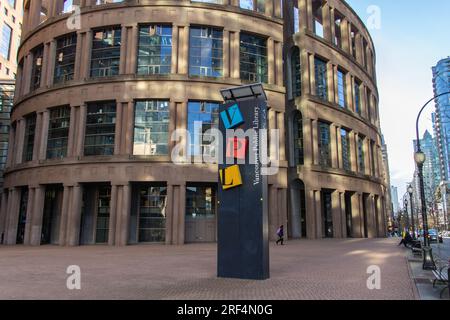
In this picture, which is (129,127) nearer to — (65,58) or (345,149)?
(65,58)

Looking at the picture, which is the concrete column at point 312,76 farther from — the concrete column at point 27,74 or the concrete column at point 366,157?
the concrete column at point 27,74

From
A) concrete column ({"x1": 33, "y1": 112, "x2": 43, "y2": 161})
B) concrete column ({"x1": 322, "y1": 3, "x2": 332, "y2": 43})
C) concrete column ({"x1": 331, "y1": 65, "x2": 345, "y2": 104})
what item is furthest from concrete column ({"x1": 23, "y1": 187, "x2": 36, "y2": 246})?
concrete column ({"x1": 322, "y1": 3, "x2": 332, "y2": 43})

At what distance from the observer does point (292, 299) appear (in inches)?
350

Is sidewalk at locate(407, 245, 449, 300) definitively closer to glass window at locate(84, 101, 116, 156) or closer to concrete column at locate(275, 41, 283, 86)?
concrete column at locate(275, 41, 283, 86)

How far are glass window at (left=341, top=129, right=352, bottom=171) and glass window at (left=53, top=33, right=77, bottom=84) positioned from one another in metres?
30.9

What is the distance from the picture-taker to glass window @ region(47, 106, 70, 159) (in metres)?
33.7

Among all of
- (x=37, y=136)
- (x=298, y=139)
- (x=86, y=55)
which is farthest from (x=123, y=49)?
(x=298, y=139)

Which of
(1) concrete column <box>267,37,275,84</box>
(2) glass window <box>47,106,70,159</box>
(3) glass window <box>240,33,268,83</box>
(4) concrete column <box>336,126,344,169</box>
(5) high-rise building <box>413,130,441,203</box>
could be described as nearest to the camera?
(2) glass window <box>47,106,70,159</box>

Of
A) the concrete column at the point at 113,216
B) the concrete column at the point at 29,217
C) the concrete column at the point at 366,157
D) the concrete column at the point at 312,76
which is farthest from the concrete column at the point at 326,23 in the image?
the concrete column at the point at 29,217

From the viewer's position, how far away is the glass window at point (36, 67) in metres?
38.2

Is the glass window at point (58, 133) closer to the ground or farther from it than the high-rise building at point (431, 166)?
closer to the ground

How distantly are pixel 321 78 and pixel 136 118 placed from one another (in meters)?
22.6

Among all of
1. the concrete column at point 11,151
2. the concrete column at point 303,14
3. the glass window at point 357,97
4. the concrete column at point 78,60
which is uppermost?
the concrete column at point 303,14

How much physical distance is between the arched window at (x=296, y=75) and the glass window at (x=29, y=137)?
27420mm
